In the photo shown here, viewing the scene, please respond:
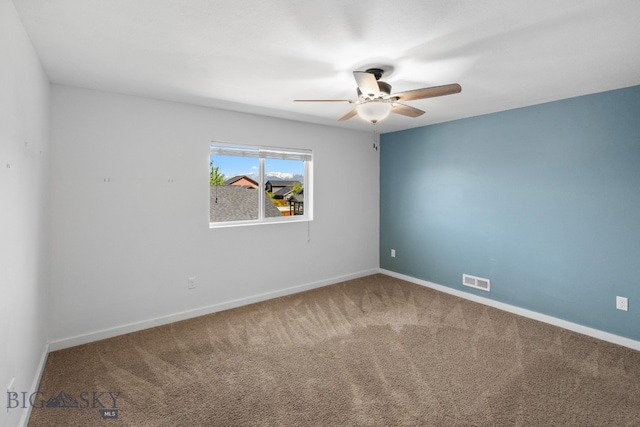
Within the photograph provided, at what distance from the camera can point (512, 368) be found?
98.2 inches

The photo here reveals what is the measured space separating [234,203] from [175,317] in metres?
1.40

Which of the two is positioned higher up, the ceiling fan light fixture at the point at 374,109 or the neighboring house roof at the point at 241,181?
the ceiling fan light fixture at the point at 374,109

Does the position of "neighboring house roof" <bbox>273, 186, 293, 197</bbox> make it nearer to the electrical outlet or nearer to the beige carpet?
the beige carpet

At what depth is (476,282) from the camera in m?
4.01

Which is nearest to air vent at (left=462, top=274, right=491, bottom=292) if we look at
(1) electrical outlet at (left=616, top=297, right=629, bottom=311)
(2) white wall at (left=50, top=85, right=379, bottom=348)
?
(1) electrical outlet at (left=616, top=297, right=629, bottom=311)

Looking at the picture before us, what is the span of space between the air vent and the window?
2.21 metres

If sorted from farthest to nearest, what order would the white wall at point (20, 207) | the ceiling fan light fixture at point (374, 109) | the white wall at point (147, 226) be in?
the white wall at point (147, 226)
the ceiling fan light fixture at point (374, 109)
the white wall at point (20, 207)

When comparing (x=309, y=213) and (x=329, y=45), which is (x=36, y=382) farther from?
(x=309, y=213)

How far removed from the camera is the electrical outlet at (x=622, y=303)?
2.89 meters

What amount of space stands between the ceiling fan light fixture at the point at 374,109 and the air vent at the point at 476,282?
8.51 feet

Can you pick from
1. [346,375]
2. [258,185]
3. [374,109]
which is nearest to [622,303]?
[346,375]

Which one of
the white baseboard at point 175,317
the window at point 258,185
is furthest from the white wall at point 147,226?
the window at point 258,185

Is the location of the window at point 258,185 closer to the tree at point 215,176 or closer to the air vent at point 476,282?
the tree at point 215,176

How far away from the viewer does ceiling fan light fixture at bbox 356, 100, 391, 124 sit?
2436 millimetres
